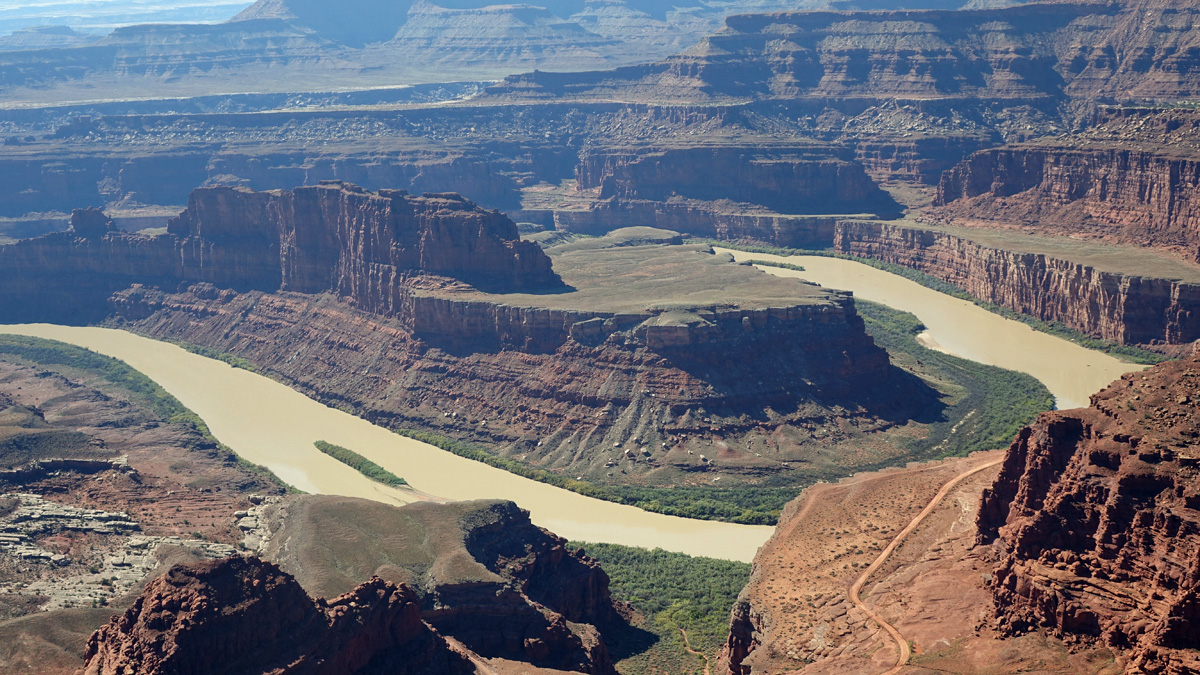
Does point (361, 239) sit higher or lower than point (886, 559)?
higher

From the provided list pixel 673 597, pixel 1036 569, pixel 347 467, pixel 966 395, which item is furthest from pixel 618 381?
pixel 1036 569

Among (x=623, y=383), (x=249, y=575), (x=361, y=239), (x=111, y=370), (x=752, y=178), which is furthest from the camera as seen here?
(x=752, y=178)

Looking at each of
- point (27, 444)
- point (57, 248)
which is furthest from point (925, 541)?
point (57, 248)

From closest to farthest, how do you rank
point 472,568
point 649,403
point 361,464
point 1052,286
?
point 472,568 < point 649,403 < point 361,464 < point 1052,286

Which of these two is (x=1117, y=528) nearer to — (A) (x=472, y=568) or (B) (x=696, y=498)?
(A) (x=472, y=568)

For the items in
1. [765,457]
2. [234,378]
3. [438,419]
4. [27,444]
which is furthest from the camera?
[234,378]

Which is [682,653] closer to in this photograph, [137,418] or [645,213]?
[137,418]
